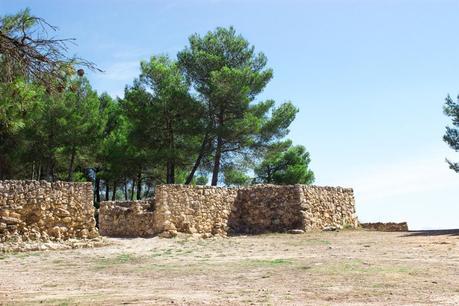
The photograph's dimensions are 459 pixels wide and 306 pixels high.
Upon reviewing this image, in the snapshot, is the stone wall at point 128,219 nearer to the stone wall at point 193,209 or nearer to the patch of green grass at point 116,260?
the stone wall at point 193,209

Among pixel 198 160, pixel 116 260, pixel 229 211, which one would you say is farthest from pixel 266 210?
pixel 116 260

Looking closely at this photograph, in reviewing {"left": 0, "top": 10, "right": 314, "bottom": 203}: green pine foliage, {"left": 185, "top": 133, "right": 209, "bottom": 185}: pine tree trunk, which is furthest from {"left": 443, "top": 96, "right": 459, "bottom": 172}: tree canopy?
{"left": 185, "top": 133, "right": 209, "bottom": 185}: pine tree trunk

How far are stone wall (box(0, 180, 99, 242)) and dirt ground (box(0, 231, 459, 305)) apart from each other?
1.24 m

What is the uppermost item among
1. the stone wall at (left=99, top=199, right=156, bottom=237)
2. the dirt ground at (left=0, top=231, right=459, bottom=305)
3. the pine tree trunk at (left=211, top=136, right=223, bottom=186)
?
the pine tree trunk at (left=211, top=136, right=223, bottom=186)

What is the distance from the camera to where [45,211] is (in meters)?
16.1

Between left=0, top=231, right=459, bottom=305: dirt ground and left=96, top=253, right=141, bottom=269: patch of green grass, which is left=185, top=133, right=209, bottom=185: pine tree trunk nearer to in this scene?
left=0, top=231, right=459, bottom=305: dirt ground

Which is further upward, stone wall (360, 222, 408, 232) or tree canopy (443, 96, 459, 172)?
tree canopy (443, 96, 459, 172)

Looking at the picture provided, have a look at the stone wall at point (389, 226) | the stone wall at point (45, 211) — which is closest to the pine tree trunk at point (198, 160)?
the stone wall at point (389, 226)

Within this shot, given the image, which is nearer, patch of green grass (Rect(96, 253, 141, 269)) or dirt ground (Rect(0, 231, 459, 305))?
dirt ground (Rect(0, 231, 459, 305))

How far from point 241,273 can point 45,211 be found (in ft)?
26.9

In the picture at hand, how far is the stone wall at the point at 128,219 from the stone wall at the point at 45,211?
265 cm

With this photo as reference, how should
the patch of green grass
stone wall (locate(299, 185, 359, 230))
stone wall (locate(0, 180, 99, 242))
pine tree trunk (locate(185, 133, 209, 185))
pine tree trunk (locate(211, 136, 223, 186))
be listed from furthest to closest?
1. pine tree trunk (locate(185, 133, 209, 185))
2. pine tree trunk (locate(211, 136, 223, 186))
3. stone wall (locate(299, 185, 359, 230))
4. stone wall (locate(0, 180, 99, 242))
5. the patch of green grass

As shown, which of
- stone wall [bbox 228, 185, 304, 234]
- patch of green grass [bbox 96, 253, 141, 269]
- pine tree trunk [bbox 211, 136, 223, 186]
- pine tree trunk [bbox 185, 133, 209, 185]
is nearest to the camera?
patch of green grass [bbox 96, 253, 141, 269]

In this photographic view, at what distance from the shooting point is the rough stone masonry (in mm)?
19234
